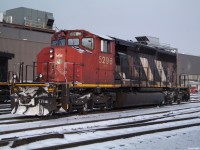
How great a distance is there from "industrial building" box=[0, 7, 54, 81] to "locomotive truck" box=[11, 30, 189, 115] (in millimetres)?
17532

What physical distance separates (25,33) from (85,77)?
25.6 m

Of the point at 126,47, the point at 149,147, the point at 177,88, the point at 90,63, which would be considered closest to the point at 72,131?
the point at 149,147

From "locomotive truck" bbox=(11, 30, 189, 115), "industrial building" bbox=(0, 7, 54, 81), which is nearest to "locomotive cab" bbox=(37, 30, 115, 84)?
"locomotive truck" bbox=(11, 30, 189, 115)

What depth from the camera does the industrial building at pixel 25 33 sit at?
33938 mm

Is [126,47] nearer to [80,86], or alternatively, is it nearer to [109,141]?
[80,86]

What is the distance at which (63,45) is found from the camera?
12836mm

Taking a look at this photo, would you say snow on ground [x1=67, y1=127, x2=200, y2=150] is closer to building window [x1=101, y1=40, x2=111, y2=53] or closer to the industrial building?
building window [x1=101, y1=40, x2=111, y2=53]

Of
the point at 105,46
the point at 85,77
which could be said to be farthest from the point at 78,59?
the point at 105,46

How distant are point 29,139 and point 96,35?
7.19m

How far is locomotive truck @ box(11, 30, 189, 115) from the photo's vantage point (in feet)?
35.7

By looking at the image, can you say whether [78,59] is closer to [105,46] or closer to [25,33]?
[105,46]

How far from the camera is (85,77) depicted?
12.2 metres

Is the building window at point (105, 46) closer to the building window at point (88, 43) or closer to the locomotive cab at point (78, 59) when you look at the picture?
the locomotive cab at point (78, 59)

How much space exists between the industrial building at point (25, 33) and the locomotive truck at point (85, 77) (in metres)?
17.5
